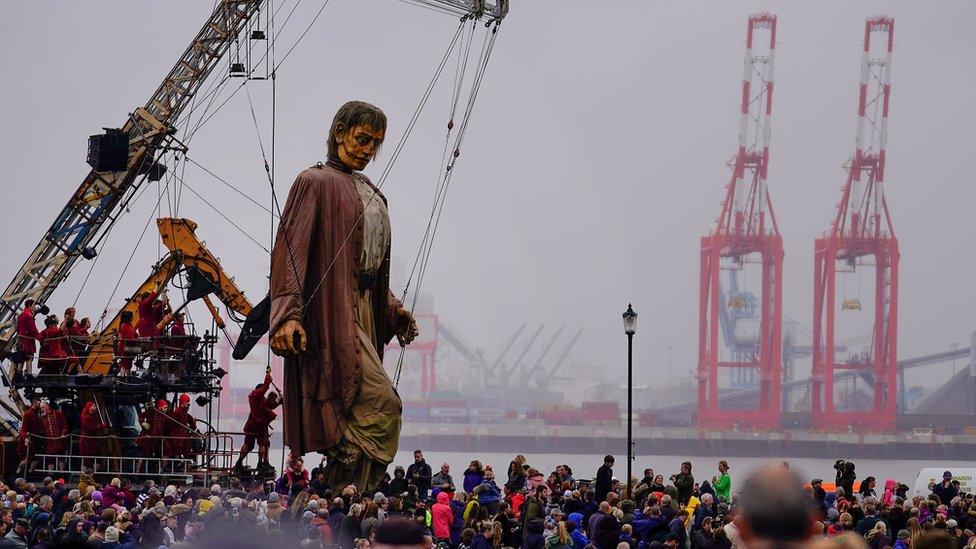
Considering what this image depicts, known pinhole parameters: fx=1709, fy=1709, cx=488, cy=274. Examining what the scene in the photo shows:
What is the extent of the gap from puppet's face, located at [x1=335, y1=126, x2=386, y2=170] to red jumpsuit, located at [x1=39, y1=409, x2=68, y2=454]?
789 cm

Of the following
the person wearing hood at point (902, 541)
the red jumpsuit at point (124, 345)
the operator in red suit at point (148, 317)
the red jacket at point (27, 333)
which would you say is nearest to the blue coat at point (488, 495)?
the person wearing hood at point (902, 541)

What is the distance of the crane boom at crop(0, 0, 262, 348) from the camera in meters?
33.5

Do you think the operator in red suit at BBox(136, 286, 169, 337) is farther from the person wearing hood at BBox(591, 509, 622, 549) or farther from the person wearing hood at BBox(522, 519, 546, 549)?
the person wearing hood at BBox(591, 509, 622, 549)

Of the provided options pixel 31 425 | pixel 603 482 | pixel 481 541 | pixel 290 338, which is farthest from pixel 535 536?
pixel 31 425

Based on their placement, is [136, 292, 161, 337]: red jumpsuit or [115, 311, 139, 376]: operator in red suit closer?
[115, 311, 139, 376]: operator in red suit

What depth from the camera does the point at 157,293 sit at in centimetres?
2750

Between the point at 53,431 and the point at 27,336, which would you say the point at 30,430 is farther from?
the point at 27,336

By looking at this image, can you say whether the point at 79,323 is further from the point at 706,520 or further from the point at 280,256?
the point at 706,520

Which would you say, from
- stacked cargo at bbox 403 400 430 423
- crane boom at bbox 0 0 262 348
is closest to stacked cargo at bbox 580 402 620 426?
stacked cargo at bbox 403 400 430 423

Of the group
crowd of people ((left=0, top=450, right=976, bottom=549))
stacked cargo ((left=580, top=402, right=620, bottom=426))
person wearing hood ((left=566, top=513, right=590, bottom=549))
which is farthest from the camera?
stacked cargo ((left=580, top=402, right=620, bottom=426))

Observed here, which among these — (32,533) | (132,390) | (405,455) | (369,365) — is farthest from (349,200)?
(405,455)

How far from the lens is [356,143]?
20.2 meters

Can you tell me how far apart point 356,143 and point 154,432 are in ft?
23.4

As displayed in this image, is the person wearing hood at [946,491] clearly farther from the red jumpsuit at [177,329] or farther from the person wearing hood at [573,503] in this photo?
the red jumpsuit at [177,329]
